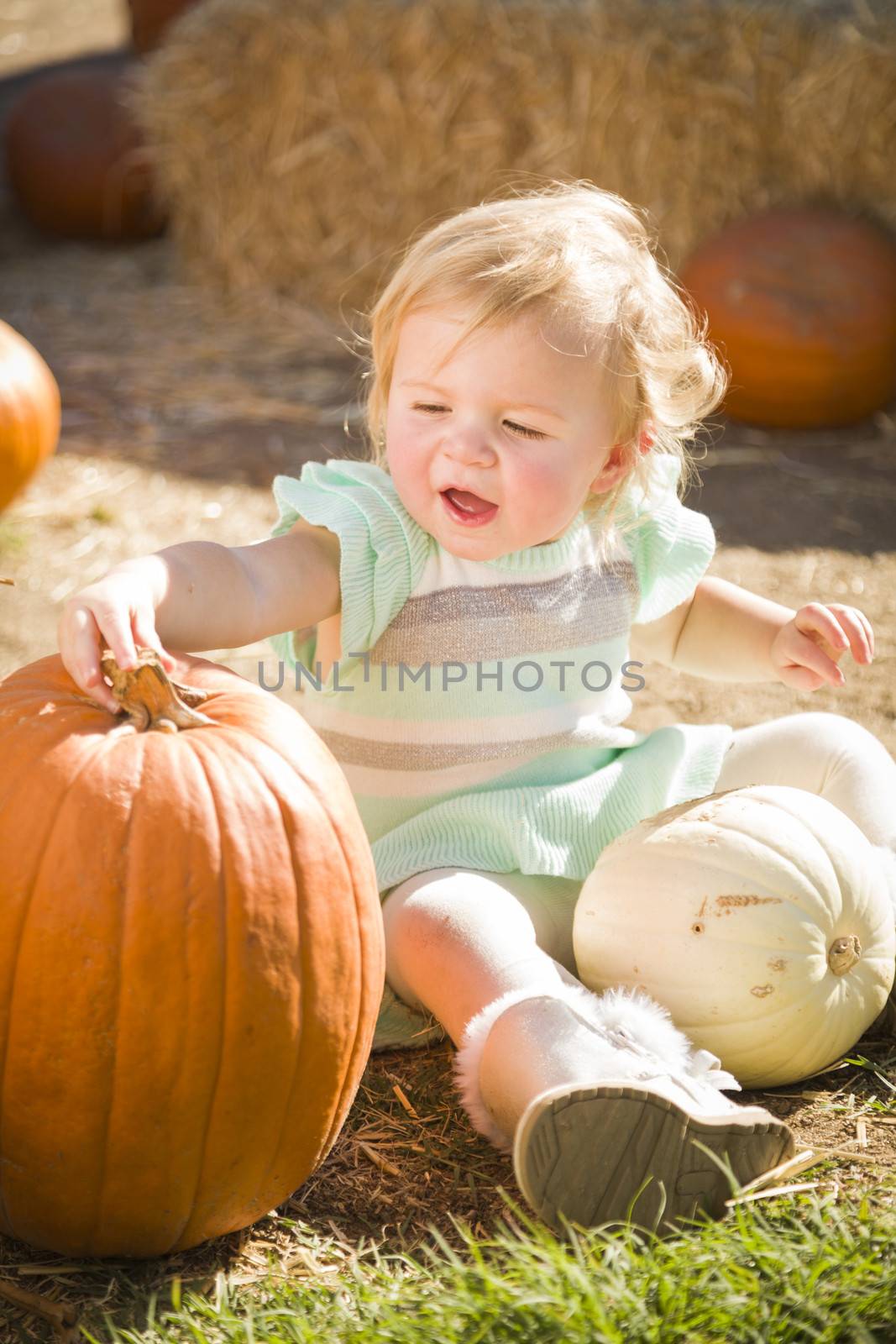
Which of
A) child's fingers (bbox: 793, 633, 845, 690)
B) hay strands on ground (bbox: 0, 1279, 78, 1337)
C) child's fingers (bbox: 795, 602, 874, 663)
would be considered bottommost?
hay strands on ground (bbox: 0, 1279, 78, 1337)

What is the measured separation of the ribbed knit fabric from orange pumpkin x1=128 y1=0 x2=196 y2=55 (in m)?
7.14

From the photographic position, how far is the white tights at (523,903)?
1948 mm

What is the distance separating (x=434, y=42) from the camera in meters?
6.35

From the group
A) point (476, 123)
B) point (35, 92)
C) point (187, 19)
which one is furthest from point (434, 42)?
point (35, 92)

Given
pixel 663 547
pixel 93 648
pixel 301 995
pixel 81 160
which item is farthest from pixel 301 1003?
pixel 81 160

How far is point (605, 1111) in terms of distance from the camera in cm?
163

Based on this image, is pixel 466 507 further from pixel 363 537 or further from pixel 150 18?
pixel 150 18

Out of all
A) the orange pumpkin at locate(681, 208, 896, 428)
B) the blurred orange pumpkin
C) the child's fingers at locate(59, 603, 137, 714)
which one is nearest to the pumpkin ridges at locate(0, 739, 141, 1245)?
the child's fingers at locate(59, 603, 137, 714)

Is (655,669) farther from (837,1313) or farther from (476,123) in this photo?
(476,123)

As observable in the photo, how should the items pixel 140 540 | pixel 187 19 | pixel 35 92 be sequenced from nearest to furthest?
pixel 140 540, pixel 187 19, pixel 35 92

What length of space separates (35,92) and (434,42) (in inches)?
118

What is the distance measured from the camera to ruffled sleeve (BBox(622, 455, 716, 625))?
2479mm

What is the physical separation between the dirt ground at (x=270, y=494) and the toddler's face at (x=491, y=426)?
0.25 m

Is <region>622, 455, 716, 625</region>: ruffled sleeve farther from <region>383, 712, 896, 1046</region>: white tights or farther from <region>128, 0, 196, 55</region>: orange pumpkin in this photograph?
<region>128, 0, 196, 55</region>: orange pumpkin
